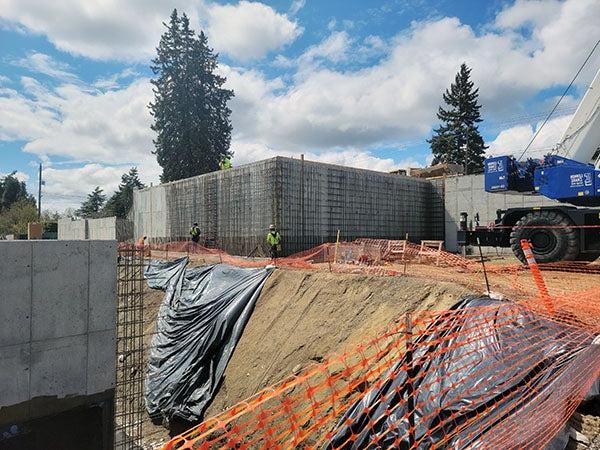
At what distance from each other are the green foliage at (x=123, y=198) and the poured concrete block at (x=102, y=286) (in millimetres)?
40596

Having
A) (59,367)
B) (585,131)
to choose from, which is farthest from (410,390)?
(585,131)

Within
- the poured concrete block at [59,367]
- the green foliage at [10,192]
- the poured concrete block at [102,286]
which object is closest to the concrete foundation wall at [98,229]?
the poured concrete block at [102,286]

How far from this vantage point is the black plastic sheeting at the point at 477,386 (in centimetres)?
368

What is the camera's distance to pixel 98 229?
27.8m

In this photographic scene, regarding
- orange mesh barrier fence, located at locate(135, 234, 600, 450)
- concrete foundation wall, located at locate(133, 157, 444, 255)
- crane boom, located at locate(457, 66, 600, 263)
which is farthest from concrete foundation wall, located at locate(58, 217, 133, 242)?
orange mesh barrier fence, located at locate(135, 234, 600, 450)

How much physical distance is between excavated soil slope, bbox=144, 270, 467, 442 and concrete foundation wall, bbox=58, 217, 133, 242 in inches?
680

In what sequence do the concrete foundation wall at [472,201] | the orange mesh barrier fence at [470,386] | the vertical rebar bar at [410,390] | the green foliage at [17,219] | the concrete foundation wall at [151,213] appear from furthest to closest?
the green foliage at [17,219]
the concrete foundation wall at [151,213]
the concrete foundation wall at [472,201]
the vertical rebar bar at [410,390]
the orange mesh barrier fence at [470,386]

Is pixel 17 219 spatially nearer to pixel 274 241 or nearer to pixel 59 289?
pixel 274 241

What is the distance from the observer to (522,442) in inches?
128

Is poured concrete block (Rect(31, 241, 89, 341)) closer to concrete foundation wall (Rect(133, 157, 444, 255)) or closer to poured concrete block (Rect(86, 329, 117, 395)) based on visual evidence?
poured concrete block (Rect(86, 329, 117, 395))

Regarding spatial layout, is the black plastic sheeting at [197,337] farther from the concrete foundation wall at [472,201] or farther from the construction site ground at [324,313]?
the concrete foundation wall at [472,201]

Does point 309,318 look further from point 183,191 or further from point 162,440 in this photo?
point 183,191

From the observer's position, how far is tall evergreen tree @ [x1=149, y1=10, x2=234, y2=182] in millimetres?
34219

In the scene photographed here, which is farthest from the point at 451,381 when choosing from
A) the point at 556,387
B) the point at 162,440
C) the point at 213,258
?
the point at 213,258
